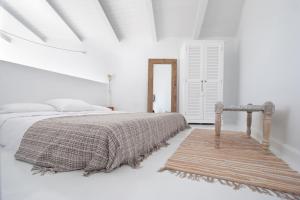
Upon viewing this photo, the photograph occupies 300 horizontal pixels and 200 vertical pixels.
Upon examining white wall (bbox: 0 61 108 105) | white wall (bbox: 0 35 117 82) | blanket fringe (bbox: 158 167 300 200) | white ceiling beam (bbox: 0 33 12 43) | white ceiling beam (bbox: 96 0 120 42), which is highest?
white ceiling beam (bbox: 96 0 120 42)

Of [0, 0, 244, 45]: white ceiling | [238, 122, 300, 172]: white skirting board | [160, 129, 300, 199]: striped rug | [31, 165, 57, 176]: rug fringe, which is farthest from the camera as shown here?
[0, 0, 244, 45]: white ceiling

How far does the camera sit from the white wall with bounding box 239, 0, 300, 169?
5.35 ft

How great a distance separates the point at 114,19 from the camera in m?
4.24

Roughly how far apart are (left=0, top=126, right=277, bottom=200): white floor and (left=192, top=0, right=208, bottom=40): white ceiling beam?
11.0 feet

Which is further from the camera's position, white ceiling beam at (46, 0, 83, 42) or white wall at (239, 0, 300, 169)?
white ceiling beam at (46, 0, 83, 42)

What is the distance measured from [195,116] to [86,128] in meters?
3.05

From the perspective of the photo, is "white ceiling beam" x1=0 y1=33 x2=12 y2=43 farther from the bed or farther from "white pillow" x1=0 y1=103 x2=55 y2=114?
the bed

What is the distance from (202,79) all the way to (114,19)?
2580 mm

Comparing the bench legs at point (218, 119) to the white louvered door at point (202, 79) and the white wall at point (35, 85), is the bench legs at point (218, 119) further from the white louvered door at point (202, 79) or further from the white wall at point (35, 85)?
the white wall at point (35, 85)

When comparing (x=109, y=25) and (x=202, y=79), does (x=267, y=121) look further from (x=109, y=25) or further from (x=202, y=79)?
(x=109, y=25)

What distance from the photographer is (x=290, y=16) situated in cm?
177

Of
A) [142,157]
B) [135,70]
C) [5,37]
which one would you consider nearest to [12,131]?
[142,157]

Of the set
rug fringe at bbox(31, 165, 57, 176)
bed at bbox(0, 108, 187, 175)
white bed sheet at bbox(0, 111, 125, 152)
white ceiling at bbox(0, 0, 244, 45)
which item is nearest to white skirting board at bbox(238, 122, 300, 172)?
bed at bbox(0, 108, 187, 175)

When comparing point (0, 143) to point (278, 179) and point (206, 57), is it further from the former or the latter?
point (206, 57)
